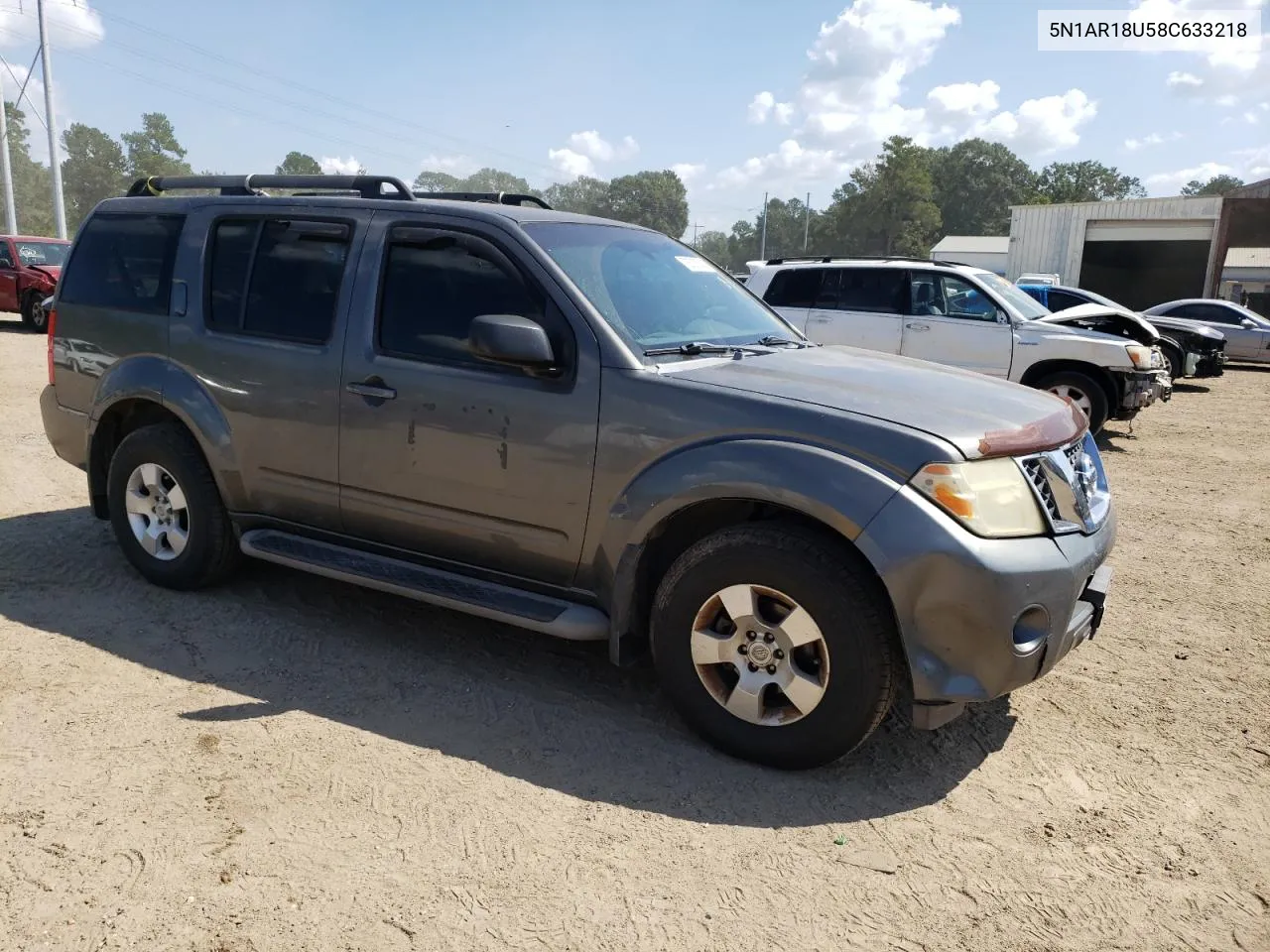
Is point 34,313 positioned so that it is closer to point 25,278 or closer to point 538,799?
point 25,278

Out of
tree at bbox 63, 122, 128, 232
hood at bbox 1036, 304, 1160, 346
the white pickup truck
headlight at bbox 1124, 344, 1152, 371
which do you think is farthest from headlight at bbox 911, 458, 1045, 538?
tree at bbox 63, 122, 128, 232

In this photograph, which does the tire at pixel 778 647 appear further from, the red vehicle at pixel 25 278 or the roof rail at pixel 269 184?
the red vehicle at pixel 25 278

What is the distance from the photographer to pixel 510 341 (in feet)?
11.0

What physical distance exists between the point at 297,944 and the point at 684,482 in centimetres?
175

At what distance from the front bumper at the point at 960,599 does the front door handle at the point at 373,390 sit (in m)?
2.00

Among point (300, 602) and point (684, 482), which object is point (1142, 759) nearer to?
point (684, 482)

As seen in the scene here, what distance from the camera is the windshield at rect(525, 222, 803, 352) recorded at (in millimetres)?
3662

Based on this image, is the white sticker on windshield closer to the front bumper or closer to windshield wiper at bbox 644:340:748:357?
windshield wiper at bbox 644:340:748:357

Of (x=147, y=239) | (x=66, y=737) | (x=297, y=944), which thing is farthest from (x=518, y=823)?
(x=147, y=239)

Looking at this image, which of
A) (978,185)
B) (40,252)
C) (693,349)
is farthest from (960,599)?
(978,185)

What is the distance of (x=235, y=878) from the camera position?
8.44ft

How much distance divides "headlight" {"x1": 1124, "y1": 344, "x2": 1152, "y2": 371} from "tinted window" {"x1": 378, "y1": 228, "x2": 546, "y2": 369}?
312 inches

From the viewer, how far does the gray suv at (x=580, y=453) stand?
9.69 feet

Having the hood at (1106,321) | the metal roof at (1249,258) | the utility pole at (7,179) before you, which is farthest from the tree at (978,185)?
the hood at (1106,321)
